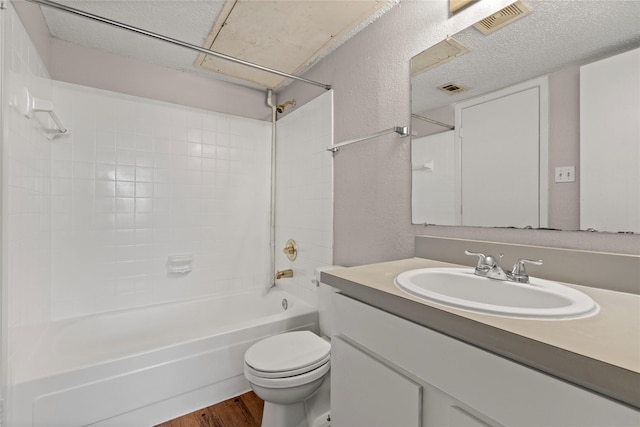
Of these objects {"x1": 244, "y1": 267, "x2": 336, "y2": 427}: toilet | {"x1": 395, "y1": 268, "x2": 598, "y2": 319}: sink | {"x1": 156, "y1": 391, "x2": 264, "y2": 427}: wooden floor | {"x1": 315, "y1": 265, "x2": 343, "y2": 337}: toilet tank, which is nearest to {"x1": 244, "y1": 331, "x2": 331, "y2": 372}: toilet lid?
{"x1": 244, "y1": 267, "x2": 336, "y2": 427}: toilet

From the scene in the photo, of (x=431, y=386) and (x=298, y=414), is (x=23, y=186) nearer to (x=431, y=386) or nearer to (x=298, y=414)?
(x=298, y=414)

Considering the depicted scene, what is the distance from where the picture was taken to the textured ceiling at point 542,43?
2.73ft

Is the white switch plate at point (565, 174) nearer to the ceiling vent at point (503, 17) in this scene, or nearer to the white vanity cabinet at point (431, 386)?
the ceiling vent at point (503, 17)

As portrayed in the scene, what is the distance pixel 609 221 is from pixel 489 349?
64 cm

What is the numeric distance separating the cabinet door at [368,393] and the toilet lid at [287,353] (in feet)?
1.20

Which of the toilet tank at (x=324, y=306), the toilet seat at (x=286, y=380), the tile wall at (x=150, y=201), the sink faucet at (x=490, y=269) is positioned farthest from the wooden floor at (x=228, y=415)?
the sink faucet at (x=490, y=269)

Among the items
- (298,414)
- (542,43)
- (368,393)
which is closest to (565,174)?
(542,43)

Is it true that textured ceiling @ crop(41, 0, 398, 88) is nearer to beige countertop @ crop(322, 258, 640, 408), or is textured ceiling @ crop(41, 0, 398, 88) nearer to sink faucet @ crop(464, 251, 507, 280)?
sink faucet @ crop(464, 251, 507, 280)

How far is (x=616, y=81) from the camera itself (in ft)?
2.67

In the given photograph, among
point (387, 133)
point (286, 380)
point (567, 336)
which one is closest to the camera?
point (567, 336)

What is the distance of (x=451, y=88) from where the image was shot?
123 cm

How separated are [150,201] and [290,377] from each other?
1631 millimetres

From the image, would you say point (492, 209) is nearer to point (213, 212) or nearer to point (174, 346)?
point (174, 346)

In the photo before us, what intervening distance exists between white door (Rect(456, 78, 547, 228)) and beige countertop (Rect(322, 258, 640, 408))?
13.4 inches
